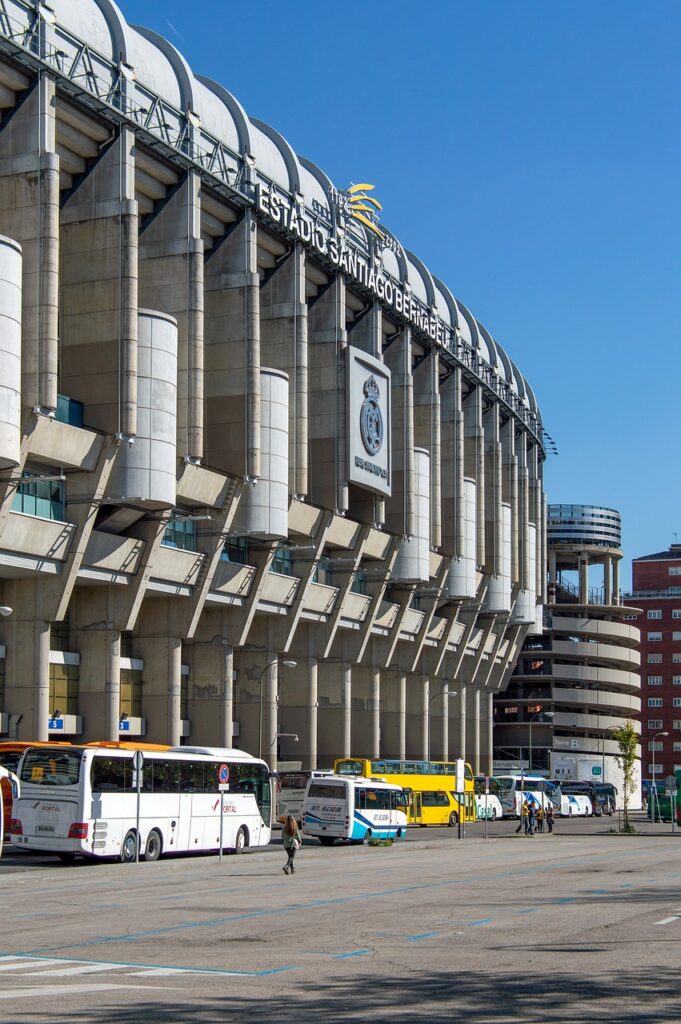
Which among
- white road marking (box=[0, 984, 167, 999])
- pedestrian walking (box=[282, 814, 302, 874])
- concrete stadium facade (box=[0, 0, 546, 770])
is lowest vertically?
pedestrian walking (box=[282, 814, 302, 874])

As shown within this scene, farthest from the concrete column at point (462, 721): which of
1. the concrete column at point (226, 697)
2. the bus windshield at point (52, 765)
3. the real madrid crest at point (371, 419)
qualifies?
the bus windshield at point (52, 765)

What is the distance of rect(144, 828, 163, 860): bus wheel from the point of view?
143ft

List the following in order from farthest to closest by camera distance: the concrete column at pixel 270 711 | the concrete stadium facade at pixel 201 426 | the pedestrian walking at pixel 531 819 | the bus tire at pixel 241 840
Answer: the concrete column at pixel 270 711, the pedestrian walking at pixel 531 819, the concrete stadium facade at pixel 201 426, the bus tire at pixel 241 840

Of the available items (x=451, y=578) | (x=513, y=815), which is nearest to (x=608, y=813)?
(x=513, y=815)

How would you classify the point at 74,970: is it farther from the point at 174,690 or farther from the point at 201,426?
the point at 174,690

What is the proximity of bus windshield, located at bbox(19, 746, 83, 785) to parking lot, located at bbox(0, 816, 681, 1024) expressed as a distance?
2657 mm

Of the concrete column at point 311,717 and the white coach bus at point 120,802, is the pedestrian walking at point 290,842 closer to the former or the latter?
the white coach bus at point 120,802

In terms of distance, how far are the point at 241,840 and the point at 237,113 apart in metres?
38.5

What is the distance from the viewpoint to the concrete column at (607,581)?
16525 cm

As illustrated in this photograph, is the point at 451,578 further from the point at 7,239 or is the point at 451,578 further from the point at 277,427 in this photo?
the point at 7,239

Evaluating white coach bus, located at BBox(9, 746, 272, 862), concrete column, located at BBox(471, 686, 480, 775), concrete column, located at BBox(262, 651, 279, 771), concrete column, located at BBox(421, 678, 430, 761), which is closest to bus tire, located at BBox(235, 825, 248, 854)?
white coach bus, located at BBox(9, 746, 272, 862)

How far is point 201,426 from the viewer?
204 ft

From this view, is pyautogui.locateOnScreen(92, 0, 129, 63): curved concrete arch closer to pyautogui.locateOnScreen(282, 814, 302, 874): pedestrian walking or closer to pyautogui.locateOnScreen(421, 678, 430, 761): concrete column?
pyautogui.locateOnScreen(282, 814, 302, 874): pedestrian walking

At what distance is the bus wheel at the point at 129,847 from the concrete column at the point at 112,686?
16.0 meters
